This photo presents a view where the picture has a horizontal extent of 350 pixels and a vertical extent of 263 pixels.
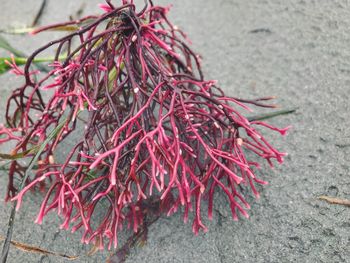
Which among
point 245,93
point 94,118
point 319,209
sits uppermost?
point 94,118

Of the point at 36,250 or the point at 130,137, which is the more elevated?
the point at 130,137

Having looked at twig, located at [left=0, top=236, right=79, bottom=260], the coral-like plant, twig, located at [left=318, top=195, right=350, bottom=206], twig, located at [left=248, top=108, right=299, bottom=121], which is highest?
the coral-like plant

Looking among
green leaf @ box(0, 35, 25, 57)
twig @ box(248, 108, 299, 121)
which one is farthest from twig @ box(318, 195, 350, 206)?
green leaf @ box(0, 35, 25, 57)

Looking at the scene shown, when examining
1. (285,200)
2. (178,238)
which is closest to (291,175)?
(285,200)

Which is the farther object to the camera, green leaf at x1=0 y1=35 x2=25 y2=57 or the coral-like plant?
green leaf at x1=0 y1=35 x2=25 y2=57

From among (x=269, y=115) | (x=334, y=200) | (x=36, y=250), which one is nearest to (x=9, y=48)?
(x=36, y=250)

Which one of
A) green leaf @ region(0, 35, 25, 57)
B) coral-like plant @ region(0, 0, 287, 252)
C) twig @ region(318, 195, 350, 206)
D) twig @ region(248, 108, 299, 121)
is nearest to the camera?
coral-like plant @ region(0, 0, 287, 252)

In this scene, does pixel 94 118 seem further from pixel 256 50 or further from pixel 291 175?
pixel 256 50

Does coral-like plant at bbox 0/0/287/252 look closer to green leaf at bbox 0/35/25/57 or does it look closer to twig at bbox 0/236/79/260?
twig at bbox 0/236/79/260

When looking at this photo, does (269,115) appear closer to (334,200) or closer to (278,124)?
(278,124)
